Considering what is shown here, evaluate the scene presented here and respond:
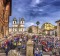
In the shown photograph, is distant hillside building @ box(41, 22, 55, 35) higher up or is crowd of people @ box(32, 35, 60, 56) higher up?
distant hillside building @ box(41, 22, 55, 35)

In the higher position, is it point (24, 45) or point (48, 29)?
point (48, 29)

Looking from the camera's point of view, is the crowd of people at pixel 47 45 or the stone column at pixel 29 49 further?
the crowd of people at pixel 47 45

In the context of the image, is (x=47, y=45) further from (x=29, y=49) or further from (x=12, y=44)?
(x=29, y=49)

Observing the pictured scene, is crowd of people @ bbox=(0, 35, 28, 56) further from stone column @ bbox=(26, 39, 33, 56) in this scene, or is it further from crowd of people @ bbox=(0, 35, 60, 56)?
stone column @ bbox=(26, 39, 33, 56)

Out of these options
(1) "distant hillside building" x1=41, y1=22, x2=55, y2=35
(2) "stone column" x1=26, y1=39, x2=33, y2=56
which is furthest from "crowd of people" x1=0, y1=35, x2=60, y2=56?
(1) "distant hillside building" x1=41, y1=22, x2=55, y2=35

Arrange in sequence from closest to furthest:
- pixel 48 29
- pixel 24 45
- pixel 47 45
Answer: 1. pixel 24 45
2. pixel 47 45
3. pixel 48 29

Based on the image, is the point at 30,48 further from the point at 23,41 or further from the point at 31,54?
the point at 23,41

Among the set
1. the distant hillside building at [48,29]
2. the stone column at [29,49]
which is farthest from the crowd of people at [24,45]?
the distant hillside building at [48,29]

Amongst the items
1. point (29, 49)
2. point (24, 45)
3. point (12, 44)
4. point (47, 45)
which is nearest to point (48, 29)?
point (47, 45)

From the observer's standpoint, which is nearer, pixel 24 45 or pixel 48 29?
pixel 24 45

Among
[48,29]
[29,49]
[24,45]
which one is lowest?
[29,49]

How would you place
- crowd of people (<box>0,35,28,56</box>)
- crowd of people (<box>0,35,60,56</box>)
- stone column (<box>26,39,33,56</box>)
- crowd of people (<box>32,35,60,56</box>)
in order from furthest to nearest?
crowd of people (<box>32,35,60,56</box>), crowd of people (<box>0,35,28,56</box>), crowd of people (<box>0,35,60,56</box>), stone column (<box>26,39,33,56</box>)

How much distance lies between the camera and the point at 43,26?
22.4 meters

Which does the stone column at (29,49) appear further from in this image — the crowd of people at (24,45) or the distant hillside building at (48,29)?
the distant hillside building at (48,29)
